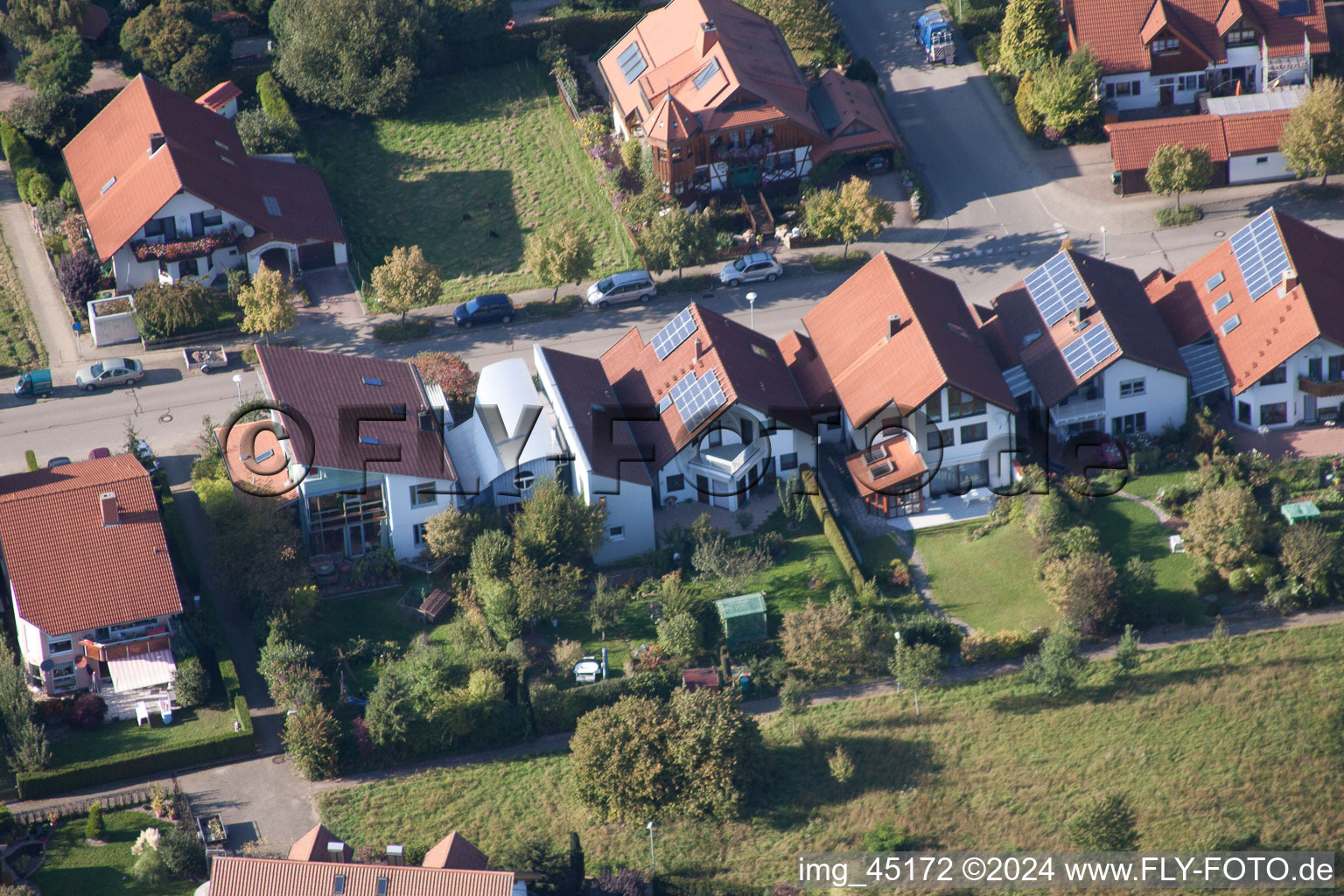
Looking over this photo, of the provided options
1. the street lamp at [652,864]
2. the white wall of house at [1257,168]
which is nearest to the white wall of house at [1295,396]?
the white wall of house at [1257,168]


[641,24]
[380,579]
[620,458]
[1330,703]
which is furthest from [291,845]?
[641,24]

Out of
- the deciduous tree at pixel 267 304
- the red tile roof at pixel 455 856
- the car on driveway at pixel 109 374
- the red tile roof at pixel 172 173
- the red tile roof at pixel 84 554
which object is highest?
the red tile roof at pixel 172 173

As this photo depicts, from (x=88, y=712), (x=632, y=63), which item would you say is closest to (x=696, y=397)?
(x=88, y=712)

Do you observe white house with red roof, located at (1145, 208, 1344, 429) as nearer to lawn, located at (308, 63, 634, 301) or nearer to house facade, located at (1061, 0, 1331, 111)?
house facade, located at (1061, 0, 1331, 111)

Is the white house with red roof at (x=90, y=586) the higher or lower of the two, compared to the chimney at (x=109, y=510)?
lower

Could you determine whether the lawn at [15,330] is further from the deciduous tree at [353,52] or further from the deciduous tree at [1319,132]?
the deciduous tree at [1319,132]

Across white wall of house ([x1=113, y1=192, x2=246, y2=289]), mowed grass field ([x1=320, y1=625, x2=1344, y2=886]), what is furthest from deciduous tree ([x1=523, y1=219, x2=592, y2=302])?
mowed grass field ([x1=320, y1=625, x2=1344, y2=886])
